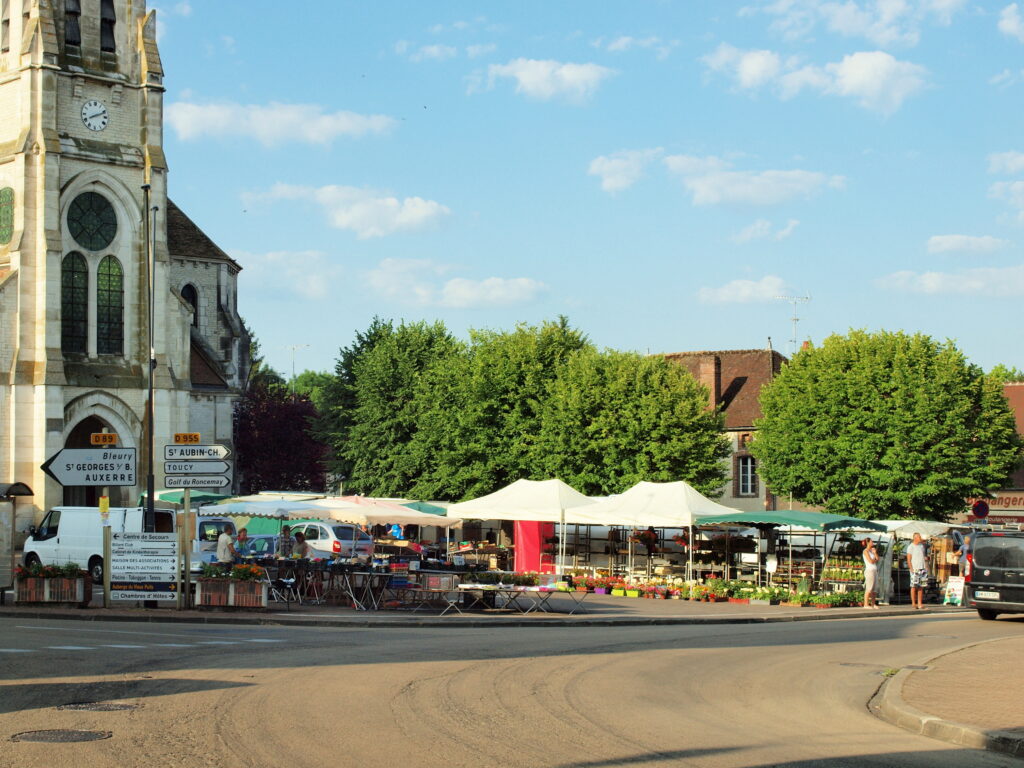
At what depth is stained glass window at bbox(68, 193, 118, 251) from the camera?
1927 inches

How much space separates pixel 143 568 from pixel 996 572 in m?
16.8

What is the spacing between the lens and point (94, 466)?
23484mm

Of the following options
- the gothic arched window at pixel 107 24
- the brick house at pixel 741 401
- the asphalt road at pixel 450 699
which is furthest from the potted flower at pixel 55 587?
the brick house at pixel 741 401

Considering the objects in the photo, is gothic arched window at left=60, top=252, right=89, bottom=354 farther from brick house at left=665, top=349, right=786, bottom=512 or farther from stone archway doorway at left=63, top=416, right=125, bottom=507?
brick house at left=665, top=349, right=786, bottom=512

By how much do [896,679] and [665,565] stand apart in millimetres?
21867

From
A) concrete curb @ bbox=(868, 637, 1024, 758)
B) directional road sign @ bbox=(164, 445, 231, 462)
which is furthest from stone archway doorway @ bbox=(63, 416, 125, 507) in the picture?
concrete curb @ bbox=(868, 637, 1024, 758)

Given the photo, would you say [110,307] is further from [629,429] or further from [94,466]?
[94,466]

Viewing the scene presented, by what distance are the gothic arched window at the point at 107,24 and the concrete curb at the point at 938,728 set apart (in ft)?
149

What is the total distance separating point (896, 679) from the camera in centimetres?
1424

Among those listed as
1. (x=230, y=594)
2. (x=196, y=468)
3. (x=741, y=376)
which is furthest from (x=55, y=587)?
(x=741, y=376)

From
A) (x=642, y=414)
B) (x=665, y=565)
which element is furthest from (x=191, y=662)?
(x=642, y=414)

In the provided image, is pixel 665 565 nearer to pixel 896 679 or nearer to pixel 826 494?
pixel 826 494

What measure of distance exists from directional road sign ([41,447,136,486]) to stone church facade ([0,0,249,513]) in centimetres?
2405

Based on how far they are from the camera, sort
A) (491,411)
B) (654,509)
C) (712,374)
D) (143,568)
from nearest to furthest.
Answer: (143,568)
(654,509)
(491,411)
(712,374)
